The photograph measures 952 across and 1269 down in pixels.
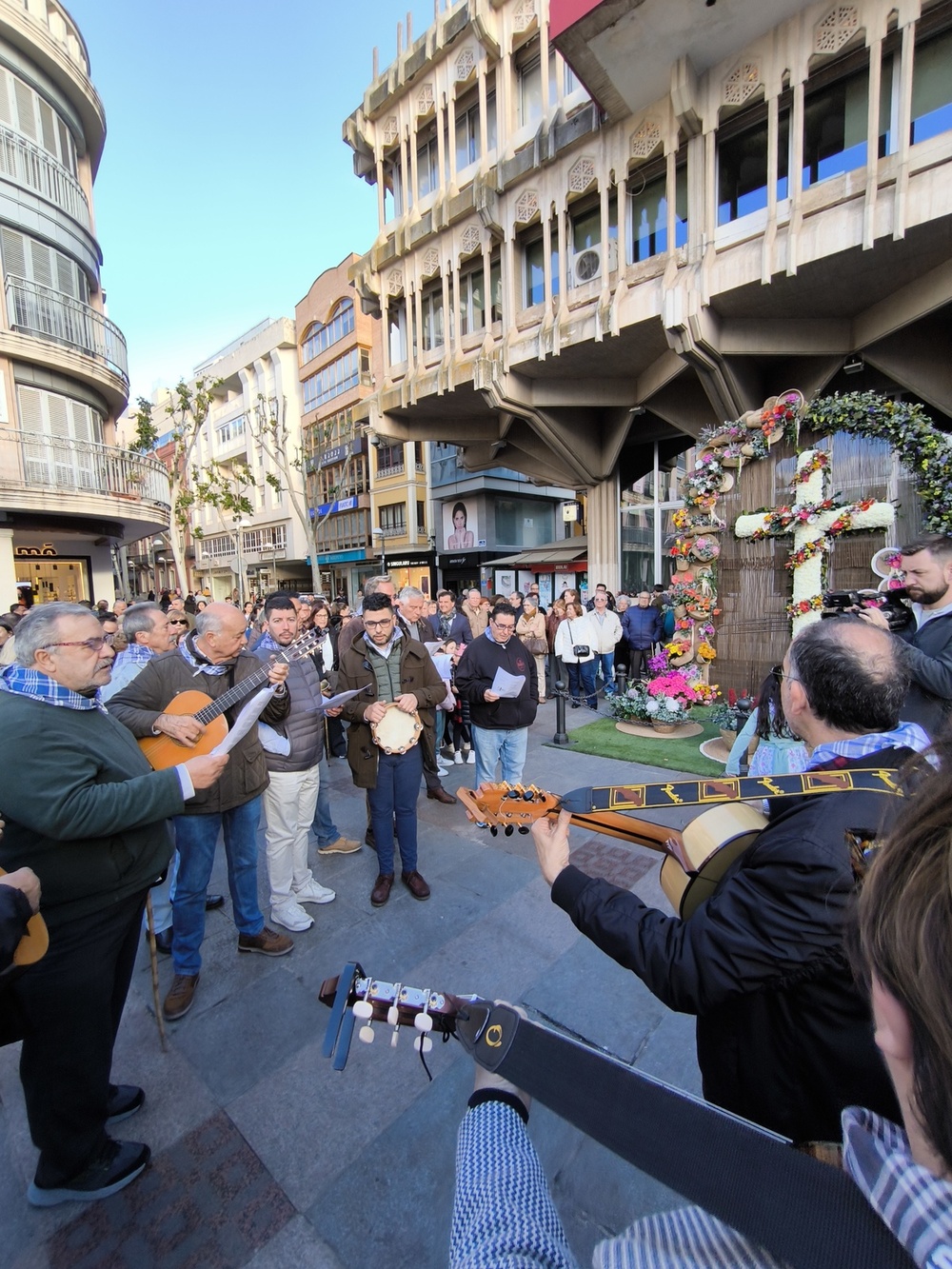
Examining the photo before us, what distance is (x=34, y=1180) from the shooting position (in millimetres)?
2039

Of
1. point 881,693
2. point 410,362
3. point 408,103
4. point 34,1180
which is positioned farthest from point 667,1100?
point 408,103

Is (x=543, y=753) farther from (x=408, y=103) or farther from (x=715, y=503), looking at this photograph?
(x=408, y=103)

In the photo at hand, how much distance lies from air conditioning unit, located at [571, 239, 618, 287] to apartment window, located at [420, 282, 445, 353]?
503cm

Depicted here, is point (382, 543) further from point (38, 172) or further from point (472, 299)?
point (38, 172)

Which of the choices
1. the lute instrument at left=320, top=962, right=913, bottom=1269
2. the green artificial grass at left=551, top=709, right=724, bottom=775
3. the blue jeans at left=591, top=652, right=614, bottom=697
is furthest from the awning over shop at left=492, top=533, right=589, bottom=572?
the lute instrument at left=320, top=962, right=913, bottom=1269

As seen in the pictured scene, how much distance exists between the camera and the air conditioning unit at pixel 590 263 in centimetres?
1306

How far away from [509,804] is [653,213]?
15.8 meters

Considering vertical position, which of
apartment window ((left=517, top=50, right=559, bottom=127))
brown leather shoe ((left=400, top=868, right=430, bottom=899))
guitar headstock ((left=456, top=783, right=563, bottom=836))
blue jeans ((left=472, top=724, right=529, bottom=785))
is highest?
apartment window ((left=517, top=50, right=559, bottom=127))

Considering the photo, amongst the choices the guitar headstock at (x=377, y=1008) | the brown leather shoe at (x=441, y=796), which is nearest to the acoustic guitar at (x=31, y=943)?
the guitar headstock at (x=377, y=1008)

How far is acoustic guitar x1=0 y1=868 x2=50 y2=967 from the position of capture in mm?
1712

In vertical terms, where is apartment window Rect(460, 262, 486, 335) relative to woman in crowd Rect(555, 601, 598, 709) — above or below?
above

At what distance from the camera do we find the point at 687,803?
160 centimetres

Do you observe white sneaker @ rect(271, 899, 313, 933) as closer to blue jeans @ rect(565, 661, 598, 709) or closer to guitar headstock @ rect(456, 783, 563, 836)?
guitar headstock @ rect(456, 783, 563, 836)

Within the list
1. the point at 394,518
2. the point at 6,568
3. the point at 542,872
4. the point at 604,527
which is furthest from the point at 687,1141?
the point at 394,518
